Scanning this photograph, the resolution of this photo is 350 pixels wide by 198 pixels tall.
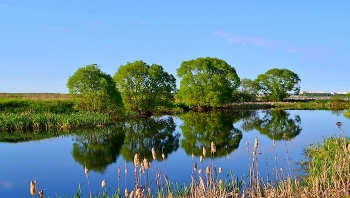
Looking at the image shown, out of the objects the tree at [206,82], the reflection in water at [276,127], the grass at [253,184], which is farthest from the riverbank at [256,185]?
the tree at [206,82]

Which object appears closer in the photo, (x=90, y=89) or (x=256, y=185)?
(x=256, y=185)

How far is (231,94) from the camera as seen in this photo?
55812 millimetres

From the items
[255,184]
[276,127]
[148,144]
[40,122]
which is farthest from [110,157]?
[276,127]

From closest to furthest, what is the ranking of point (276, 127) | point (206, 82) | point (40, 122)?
point (40, 122) → point (276, 127) → point (206, 82)

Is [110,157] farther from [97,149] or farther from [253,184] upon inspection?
[253,184]

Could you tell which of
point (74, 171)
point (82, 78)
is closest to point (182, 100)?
point (82, 78)

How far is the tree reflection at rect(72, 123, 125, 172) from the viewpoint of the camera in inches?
537

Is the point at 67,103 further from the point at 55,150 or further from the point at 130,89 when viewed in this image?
the point at 55,150

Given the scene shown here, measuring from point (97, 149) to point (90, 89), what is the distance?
50.4 ft

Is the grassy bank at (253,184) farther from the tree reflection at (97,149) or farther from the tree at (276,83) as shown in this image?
the tree at (276,83)

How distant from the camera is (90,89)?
31.4 meters

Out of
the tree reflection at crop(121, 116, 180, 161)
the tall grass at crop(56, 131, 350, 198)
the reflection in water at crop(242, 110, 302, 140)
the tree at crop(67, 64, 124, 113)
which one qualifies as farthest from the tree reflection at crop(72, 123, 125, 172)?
the tree at crop(67, 64, 124, 113)

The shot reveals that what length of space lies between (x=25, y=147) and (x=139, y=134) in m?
7.44

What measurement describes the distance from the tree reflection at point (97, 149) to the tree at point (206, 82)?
96.2 feet
